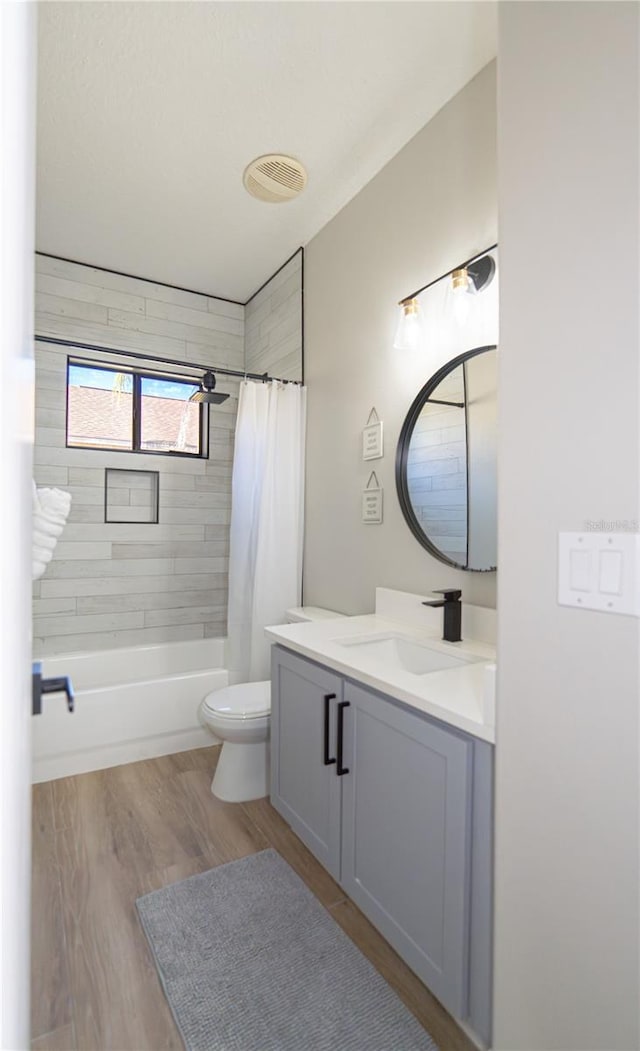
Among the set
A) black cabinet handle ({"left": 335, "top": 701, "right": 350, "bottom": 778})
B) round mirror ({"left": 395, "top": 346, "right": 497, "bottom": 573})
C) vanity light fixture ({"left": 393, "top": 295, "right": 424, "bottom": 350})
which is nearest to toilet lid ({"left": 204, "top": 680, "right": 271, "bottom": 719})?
black cabinet handle ({"left": 335, "top": 701, "right": 350, "bottom": 778})

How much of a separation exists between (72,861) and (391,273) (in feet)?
8.55

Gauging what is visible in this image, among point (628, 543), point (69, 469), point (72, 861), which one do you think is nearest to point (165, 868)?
point (72, 861)

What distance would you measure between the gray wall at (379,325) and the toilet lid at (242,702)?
0.55 m

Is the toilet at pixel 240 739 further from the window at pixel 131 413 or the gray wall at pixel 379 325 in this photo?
the window at pixel 131 413

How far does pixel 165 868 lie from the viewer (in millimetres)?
1782

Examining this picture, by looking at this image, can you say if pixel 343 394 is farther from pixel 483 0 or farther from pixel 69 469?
pixel 69 469

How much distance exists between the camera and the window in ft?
10.2

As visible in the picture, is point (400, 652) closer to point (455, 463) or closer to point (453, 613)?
point (453, 613)

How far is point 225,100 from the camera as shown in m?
1.85

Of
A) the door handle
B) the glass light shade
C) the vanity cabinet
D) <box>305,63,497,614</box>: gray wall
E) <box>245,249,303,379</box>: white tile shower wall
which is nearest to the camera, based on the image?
the door handle

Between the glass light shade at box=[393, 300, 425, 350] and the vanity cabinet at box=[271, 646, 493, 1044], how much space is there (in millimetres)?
1255

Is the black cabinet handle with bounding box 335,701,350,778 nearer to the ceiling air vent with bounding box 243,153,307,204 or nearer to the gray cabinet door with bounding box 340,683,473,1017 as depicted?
the gray cabinet door with bounding box 340,683,473,1017

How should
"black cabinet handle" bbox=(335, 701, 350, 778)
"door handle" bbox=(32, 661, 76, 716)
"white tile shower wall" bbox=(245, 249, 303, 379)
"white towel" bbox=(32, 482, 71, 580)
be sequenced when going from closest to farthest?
"door handle" bbox=(32, 661, 76, 716), "white towel" bbox=(32, 482, 71, 580), "black cabinet handle" bbox=(335, 701, 350, 778), "white tile shower wall" bbox=(245, 249, 303, 379)

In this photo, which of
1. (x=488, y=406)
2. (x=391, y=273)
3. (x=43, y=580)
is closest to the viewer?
(x=488, y=406)
